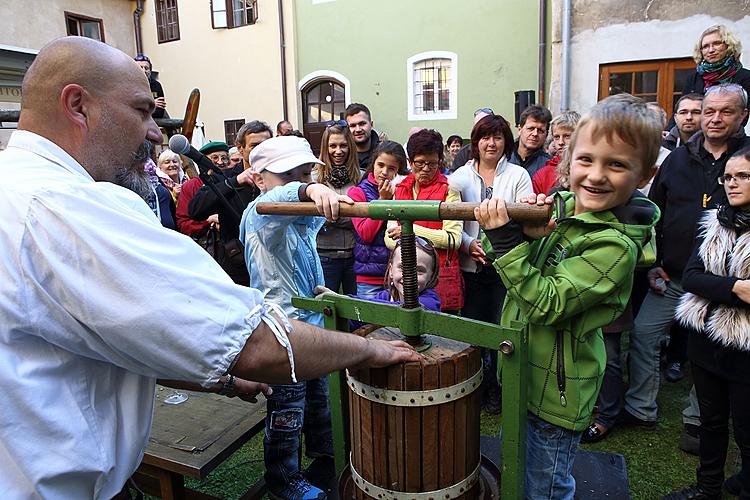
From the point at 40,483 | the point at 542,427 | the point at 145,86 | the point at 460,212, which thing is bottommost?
the point at 542,427

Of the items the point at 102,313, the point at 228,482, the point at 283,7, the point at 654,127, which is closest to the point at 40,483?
the point at 102,313

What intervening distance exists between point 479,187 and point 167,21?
14950mm

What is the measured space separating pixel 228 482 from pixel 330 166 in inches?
89.7

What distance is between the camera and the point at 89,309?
1.06 m

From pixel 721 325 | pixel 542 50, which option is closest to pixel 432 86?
pixel 542 50

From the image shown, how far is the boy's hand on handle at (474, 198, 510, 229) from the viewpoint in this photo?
149 centimetres

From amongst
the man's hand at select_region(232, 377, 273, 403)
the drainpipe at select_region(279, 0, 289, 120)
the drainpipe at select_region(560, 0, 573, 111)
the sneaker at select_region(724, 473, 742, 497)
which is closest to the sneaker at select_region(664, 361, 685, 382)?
the sneaker at select_region(724, 473, 742, 497)

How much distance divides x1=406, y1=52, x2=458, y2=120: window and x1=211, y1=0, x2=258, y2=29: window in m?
4.97

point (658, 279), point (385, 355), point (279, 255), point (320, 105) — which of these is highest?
point (320, 105)

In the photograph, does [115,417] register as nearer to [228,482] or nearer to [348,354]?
[348,354]

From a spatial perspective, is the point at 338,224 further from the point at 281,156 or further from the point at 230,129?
the point at 230,129

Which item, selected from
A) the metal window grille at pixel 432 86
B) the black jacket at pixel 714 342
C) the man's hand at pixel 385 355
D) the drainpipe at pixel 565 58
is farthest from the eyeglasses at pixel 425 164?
the metal window grille at pixel 432 86

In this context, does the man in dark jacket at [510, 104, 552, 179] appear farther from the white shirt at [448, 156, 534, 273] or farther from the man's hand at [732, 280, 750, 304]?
the man's hand at [732, 280, 750, 304]

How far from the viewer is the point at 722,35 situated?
4.30m
